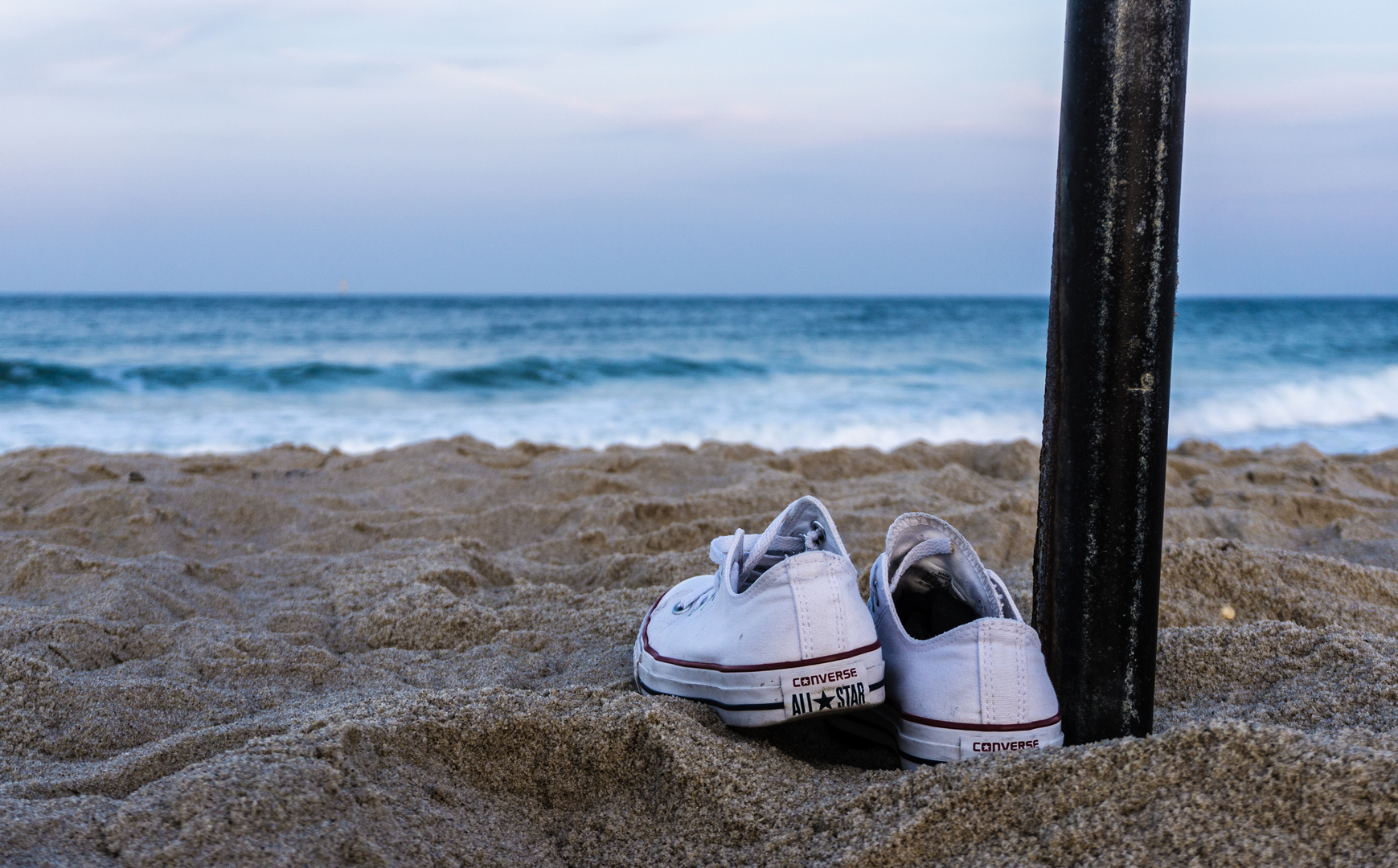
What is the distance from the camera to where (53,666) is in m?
1.77

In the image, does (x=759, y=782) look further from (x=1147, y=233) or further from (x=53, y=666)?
(x=53, y=666)

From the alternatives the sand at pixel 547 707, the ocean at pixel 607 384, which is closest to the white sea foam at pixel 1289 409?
the ocean at pixel 607 384

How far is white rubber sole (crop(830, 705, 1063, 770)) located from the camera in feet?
4.25

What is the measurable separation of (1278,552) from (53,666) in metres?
2.75

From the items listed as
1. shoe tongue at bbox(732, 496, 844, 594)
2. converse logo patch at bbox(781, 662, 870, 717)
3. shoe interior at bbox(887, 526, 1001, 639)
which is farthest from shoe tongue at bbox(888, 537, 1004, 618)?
converse logo patch at bbox(781, 662, 870, 717)

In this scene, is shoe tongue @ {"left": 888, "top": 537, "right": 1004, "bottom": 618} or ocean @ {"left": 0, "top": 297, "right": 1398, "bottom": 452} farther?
ocean @ {"left": 0, "top": 297, "right": 1398, "bottom": 452}

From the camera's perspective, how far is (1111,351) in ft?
3.98

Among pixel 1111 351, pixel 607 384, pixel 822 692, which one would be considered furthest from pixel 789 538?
pixel 607 384

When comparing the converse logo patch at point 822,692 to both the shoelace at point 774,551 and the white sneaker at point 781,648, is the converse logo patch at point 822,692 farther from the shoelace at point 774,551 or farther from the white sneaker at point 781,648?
the shoelace at point 774,551

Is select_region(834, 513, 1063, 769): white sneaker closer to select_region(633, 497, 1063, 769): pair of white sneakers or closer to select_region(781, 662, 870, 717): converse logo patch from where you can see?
select_region(633, 497, 1063, 769): pair of white sneakers

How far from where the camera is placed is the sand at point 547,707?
1.05 meters

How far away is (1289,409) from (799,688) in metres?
9.22

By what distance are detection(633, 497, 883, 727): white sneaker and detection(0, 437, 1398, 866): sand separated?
0.22 feet

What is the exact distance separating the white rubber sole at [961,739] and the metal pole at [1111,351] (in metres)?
0.07
